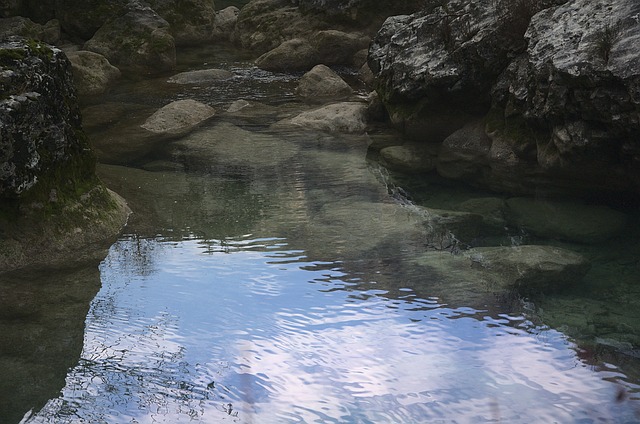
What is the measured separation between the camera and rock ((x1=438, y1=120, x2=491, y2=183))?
9.76 metres

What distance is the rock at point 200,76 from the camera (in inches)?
616

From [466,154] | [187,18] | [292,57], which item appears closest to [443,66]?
[466,154]

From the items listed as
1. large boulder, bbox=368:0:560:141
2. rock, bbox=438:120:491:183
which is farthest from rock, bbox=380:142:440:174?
large boulder, bbox=368:0:560:141

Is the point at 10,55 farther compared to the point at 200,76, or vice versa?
the point at 200,76

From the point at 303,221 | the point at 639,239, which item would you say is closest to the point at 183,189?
the point at 303,221

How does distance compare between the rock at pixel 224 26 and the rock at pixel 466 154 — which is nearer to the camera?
the rock at pixel 466 154

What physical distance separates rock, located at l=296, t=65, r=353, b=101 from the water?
5.75m

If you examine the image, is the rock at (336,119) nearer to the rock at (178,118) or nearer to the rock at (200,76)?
the rock at (178,118)

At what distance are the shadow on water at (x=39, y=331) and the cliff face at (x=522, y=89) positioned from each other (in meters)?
5.25

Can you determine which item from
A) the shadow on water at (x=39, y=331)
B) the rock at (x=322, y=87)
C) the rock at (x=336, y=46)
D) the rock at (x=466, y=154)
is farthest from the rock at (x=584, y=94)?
the rock at (x=336, y=46)

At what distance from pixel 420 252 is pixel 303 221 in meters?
1.42

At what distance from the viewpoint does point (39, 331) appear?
→ 5.43 meters

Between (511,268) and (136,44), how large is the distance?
1275 centimetres

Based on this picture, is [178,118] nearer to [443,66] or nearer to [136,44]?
[443,66]
